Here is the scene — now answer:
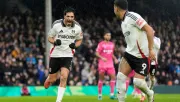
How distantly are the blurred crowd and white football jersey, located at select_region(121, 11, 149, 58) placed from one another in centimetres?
1504

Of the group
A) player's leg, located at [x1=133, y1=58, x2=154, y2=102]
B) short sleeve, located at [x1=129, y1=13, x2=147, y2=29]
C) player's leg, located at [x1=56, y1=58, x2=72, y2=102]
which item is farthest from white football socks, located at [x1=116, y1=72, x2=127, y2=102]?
player's leg, located at [x1=56, y1=58, x2=72, y2=102]

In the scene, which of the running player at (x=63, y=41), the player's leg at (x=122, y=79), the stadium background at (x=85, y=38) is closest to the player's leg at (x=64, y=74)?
the running player at (x=63, y=41)

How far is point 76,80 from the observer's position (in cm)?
2788

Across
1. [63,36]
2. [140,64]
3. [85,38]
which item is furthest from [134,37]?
[85,38]

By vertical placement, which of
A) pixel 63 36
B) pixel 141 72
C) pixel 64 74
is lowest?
pixel 64 74

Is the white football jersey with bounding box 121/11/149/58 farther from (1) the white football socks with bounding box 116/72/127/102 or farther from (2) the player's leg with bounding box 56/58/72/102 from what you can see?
(2) the player's leg with bounding box 56/58/72/102

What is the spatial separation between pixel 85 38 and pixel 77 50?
4.09 feet

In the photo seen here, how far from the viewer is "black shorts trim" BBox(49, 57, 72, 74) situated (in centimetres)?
1434

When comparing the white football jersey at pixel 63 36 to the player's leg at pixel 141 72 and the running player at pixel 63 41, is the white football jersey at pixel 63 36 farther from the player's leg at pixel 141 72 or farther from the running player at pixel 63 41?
the player's leg at pixel 141 72

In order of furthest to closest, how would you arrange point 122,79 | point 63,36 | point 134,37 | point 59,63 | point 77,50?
point 77,50 < point 59,63 < point 63,36 < point 122,79 < point 134,37

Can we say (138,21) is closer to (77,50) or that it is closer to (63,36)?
(63,36)

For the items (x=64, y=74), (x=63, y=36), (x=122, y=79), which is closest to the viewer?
(x=122, y=79)

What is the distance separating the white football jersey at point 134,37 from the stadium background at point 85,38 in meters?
15.0

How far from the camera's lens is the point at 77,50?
98.1 ft
